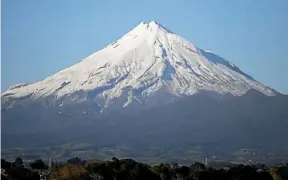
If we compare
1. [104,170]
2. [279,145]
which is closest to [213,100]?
[279,145]

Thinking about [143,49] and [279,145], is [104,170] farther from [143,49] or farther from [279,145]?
[143,49]

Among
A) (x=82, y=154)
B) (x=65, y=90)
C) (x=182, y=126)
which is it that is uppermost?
(x=65, y=90)

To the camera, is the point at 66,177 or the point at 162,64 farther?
the point at 162,64

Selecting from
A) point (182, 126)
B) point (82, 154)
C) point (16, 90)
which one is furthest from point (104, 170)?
point (16, 90)

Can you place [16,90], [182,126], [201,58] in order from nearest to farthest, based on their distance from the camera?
[182,126], [16,90], [201,58]

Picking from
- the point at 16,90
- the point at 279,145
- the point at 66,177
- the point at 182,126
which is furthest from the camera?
the point at 16,90

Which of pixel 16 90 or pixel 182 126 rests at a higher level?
pixel 16 90
